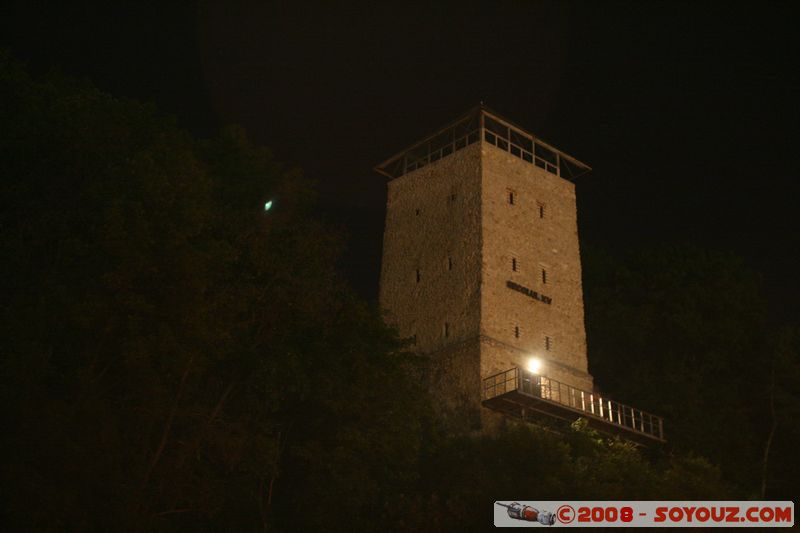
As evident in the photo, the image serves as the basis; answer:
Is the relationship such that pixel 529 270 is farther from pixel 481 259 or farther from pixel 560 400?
pixel 560 400

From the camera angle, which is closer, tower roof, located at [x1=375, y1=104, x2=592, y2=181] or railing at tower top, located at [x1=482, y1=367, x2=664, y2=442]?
railing at tower top, located at [x1=482, y1=367, x2=664, y2=442]

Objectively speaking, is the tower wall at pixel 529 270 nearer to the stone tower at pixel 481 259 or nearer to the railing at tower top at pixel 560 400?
the stone tower at pixel 481 259

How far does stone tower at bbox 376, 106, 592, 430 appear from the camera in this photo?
116ft

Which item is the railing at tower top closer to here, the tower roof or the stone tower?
the stone tower

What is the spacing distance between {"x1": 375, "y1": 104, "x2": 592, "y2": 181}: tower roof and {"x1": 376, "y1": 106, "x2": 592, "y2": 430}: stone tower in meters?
0.05

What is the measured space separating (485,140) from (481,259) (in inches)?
204

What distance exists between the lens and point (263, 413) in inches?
961

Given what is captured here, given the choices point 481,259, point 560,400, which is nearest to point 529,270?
point 481,259

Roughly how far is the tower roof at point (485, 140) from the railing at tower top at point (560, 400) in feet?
31.1

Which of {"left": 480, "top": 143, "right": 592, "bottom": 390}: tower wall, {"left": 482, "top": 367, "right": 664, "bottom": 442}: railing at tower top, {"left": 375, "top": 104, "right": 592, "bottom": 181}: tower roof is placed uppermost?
{"left": 375, "top": 104, "right": 592, "bottom": 181}: tower roof

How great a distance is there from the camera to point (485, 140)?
39.0 m

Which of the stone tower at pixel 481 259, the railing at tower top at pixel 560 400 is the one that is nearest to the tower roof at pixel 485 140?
the stone tower at pixel 481 259

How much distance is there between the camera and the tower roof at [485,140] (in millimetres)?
39844

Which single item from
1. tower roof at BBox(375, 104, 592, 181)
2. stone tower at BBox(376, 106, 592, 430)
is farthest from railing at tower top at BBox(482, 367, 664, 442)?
tower roof at BBox(375, 104, 592, 181)
